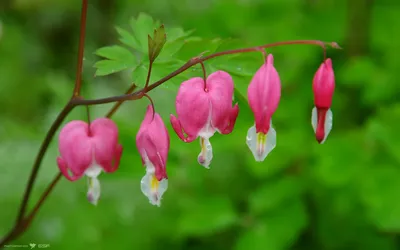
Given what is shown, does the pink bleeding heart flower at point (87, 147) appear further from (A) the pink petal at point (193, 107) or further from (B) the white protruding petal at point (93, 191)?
(A) the pink petal at point (193, 107)

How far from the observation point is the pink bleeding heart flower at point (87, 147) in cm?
103

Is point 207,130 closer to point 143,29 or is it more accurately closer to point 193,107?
point 193,107

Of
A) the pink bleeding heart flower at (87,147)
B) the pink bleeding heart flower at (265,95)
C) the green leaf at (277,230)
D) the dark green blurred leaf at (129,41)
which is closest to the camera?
the pink bleeding heart flower at (265,95)

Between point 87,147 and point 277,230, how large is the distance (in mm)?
900

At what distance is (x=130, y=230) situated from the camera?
1963mm

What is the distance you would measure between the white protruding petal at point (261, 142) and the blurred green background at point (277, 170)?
85cm

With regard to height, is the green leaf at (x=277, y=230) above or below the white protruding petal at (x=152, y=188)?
below

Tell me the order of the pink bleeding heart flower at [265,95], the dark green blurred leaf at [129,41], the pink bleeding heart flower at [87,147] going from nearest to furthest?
the pink bleeding heart flower at [265,95] → the pink bleeding heart flower at [87,147] → the dark green blurred leaf at [129,41]

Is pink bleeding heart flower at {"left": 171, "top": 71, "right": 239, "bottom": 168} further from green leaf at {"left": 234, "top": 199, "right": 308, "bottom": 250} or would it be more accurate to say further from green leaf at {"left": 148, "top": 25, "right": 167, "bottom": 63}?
green leaf at {"left": 234, "top": 199, "right": 308, "bottom": 250}

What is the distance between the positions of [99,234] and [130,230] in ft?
0.32

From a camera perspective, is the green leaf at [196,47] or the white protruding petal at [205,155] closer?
the white protruding petal at [205,155]

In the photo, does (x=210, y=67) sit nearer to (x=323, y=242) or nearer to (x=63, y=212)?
(x=323, y=242)

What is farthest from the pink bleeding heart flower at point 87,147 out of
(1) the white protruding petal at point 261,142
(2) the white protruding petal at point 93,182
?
(1) the white protruding petal at point 261,142

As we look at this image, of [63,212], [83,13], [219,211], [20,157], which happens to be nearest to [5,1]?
[20,157]
